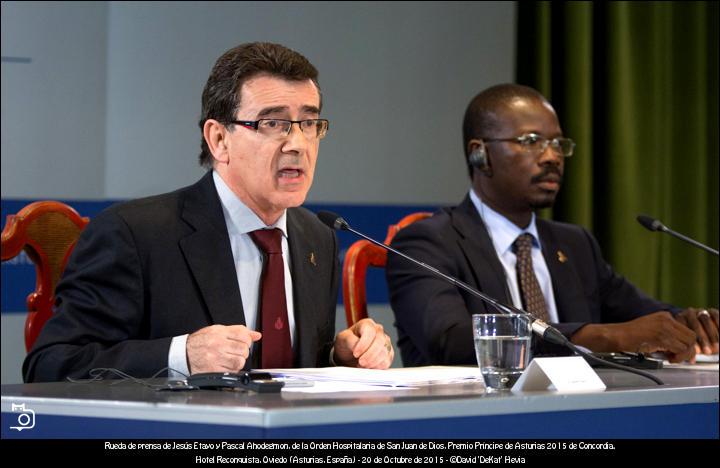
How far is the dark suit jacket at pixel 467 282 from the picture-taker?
3055 mm

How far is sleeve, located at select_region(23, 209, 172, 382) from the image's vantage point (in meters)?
2.17

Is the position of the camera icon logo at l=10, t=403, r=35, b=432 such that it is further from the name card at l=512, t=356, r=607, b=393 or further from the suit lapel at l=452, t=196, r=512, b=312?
the suit lapel at l=452, t=196, r=512, b=312

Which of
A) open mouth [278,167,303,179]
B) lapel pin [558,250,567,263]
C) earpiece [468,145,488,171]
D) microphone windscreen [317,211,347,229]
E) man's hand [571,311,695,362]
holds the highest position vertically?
earpiece [468,145,488,171]

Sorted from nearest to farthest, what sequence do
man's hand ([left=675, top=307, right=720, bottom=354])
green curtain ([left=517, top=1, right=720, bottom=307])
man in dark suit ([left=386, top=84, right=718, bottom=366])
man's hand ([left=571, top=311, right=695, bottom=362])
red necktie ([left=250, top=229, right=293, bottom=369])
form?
1. red necktie ([left=250, top=229, right=293, bottom=369])
2. man's hand ([left=571, top=311, right=695, bottom=362])
3. man's hand ([left=675, top=307, right=720, bottom=354])
4. man in dark suit ([left=386, top=84, right=718, bottom=366])
5. green curtain ([left=517, top=1, right=720, bottom=307])

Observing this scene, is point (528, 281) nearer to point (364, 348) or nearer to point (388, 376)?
point (364, 348)

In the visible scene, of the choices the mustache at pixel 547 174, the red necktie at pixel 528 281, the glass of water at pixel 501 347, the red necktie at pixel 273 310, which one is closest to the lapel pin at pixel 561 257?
the red necktie at pixel 528 281

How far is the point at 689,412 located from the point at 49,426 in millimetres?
1057

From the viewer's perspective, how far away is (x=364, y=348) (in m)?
2.36

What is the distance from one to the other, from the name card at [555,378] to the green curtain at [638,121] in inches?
118

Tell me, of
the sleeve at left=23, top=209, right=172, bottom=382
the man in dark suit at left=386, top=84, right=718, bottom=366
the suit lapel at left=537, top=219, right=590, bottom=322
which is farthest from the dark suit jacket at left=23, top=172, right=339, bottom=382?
the suit lapel at left=537, top=219, right=590, bottom=322

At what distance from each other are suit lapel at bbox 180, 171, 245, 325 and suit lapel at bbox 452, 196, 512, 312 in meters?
1.02

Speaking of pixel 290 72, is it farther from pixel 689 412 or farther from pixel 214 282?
pixel 689 412

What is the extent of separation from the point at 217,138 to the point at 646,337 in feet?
3.97

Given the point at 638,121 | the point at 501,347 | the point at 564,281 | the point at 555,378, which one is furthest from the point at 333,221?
the point at 638,121
